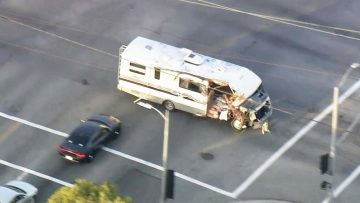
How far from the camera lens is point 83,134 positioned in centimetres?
A: 3784

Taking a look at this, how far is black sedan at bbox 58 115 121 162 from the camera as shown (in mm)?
37250

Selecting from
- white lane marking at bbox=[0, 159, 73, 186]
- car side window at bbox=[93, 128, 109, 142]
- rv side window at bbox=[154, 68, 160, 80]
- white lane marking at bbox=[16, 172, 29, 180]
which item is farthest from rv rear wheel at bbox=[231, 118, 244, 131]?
white lane marking at bbox=[16, 172, 29, 180]

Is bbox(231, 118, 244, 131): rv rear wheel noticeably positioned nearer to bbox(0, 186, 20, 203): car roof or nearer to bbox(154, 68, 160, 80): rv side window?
bbox(154, 68, 160, 80): rv side window

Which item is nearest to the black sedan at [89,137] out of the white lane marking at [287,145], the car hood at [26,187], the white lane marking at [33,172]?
the white lane marking at [33,172]

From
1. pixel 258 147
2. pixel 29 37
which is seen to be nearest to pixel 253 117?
pixel 258 147

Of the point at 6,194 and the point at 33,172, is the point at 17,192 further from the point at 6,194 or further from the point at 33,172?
the point at 33,172

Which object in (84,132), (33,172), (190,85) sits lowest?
(33,172)

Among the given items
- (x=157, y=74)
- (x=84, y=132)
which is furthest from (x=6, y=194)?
(x=157, y=74)

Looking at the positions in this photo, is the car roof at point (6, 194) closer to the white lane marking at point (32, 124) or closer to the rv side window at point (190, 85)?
the white lane marking at point (32, 124)

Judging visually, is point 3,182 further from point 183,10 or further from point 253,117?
point 183,10

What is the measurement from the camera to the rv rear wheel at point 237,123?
40.0 m

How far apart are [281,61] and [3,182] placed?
16.9 metres

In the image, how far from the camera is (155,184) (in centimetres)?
3678

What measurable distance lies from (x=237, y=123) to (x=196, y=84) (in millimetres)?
2700
